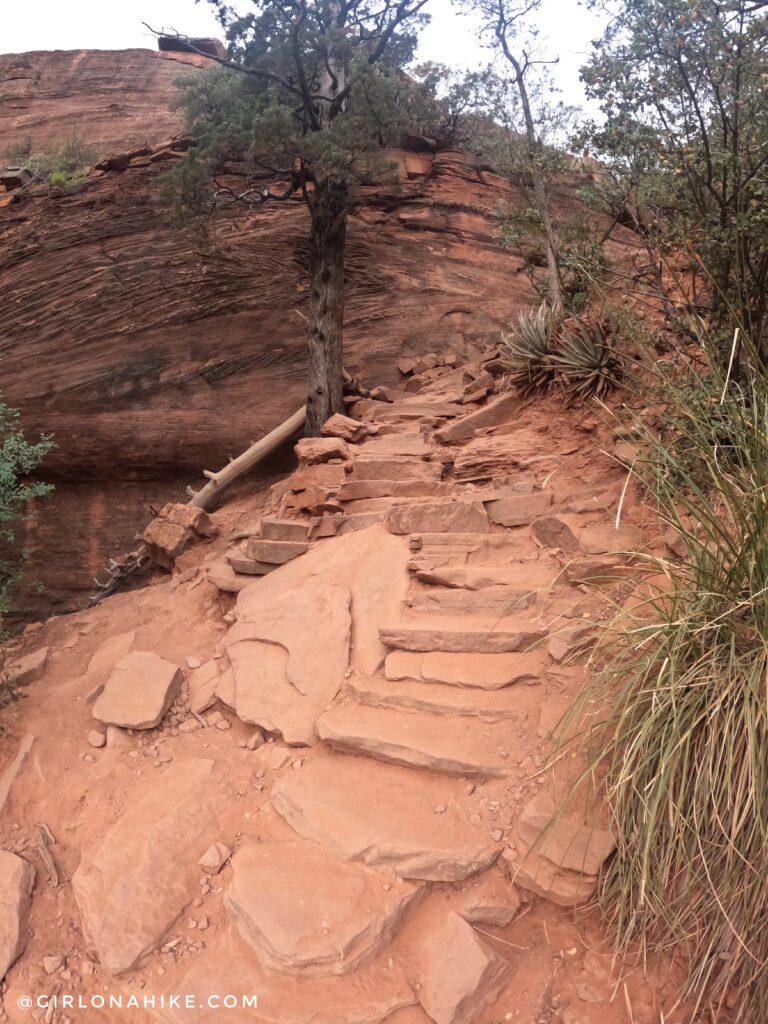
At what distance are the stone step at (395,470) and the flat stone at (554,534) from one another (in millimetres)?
1884

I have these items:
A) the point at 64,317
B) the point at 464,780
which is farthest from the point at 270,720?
the point at 64,317

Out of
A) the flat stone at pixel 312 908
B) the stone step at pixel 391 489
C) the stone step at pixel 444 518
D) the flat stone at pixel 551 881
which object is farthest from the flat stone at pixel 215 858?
the stone step at pixel 391 489

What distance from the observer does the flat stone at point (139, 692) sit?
4906 mm

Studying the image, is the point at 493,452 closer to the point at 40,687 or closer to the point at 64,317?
the point at 40,687

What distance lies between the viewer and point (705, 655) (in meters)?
3.12

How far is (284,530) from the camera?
6.93 m

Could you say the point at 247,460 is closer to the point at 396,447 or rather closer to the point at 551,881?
the point at 396,447

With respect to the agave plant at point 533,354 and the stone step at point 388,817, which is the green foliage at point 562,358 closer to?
the agave plant at point 533,354

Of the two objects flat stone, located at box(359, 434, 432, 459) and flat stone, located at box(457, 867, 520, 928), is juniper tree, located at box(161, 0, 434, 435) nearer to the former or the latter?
flat stone, located at box(359, 434, 432, 459)

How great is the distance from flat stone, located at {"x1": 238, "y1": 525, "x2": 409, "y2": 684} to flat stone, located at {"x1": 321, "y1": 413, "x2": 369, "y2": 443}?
2239mm

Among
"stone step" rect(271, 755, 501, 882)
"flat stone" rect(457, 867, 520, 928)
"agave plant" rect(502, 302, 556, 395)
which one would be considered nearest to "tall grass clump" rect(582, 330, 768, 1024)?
"flat stone" rect(457, 867, 520, 928)

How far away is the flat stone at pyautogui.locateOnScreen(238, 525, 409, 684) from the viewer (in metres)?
5.12

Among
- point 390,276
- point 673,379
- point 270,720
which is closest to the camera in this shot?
point 270,720

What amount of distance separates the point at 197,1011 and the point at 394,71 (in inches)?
418
